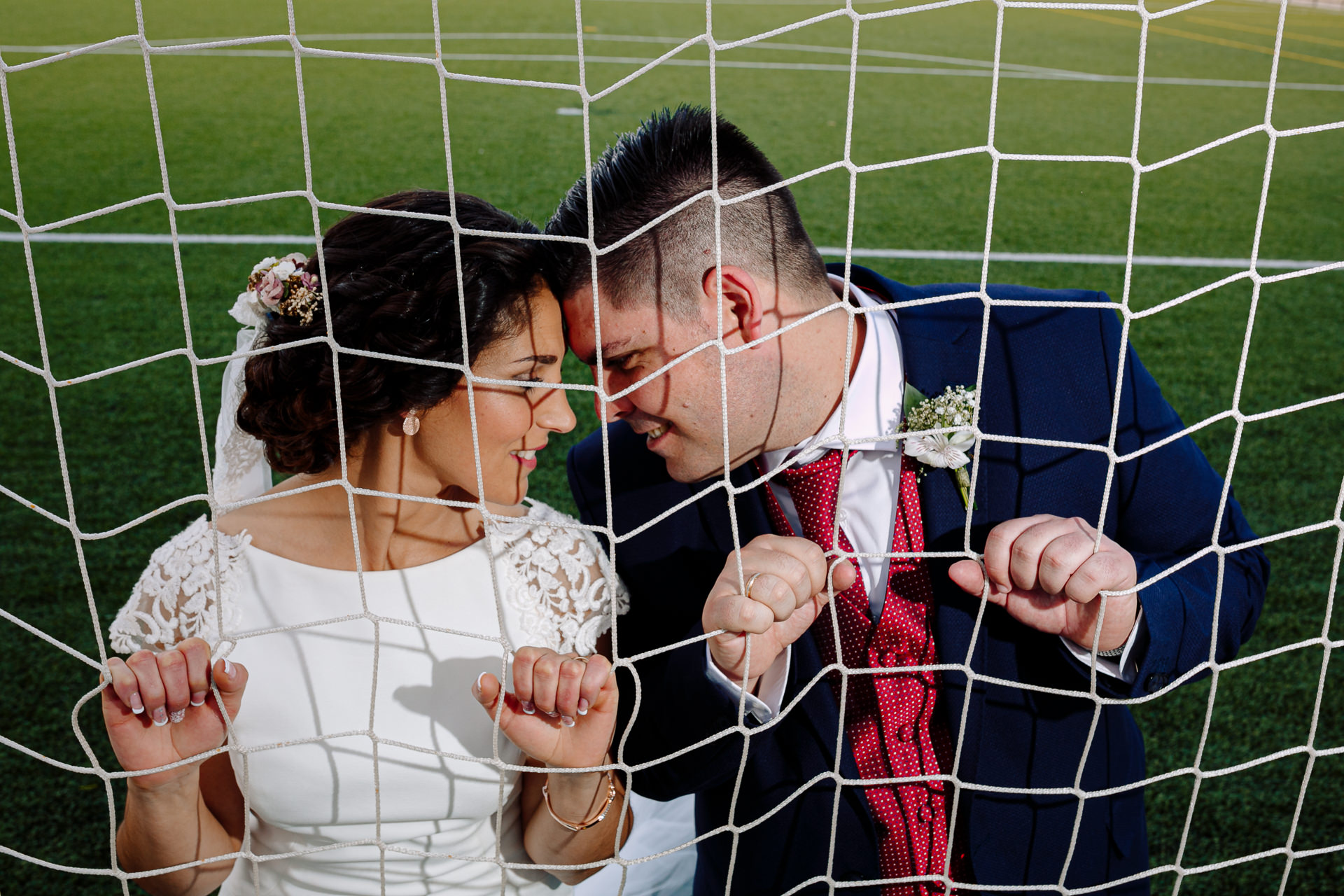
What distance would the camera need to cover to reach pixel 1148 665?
1409 mm

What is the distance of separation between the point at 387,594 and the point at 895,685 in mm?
741

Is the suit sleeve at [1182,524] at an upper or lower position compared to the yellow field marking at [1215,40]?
upper

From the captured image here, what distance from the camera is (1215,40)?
34.3 ft

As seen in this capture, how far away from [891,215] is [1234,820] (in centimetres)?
377

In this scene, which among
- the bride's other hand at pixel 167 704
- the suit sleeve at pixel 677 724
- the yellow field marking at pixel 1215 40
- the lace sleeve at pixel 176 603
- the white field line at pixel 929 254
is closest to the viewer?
the bride's other hand at pixel 167 704

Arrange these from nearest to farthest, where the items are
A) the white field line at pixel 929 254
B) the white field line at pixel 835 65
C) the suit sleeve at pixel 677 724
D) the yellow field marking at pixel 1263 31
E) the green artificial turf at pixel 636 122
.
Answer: the suit sleeve at pixel 677 724 → the green artificial turf at pixel 636 122 → the white field line at pixel 929 254 → the white field line at pixel 835 65 → the yellow field marking at pixel 1263 31

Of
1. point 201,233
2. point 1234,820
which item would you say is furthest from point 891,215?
point 1234,820

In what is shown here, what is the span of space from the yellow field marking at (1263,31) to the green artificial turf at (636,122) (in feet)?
0.19

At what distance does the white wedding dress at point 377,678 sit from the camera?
1.59m

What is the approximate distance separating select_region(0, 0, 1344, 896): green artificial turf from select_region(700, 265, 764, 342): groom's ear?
19cm

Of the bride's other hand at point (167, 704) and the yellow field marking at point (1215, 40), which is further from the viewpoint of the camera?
the yellow field marking at point (1215, 40)

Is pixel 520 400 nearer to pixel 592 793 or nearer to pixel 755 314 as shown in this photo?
pixel 755 314

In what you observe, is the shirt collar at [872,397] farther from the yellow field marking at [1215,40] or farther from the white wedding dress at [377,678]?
the yellow field marking at [1215,40]

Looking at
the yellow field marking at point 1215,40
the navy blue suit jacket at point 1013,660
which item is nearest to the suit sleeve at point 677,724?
the navy blue suit jacket at point 1013,660
